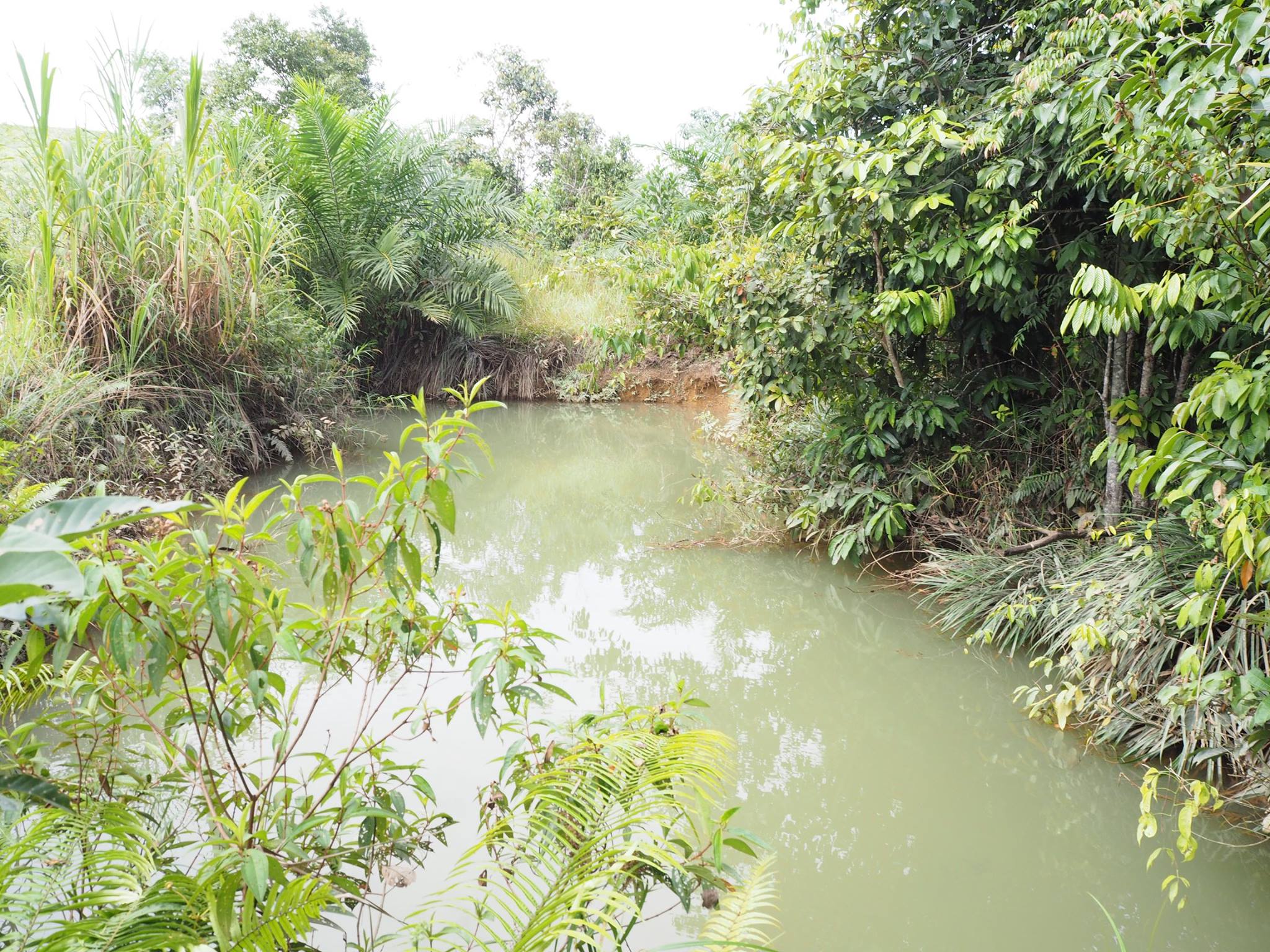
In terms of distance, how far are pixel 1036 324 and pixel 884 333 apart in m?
0.71

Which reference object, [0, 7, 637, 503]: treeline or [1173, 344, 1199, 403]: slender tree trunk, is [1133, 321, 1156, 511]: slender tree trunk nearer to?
[1173, 344, 1199, 403]: slender tree trunk

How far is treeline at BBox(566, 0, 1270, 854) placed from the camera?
2.24 metres

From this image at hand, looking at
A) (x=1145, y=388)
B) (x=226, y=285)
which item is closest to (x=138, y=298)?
(x=226, y=285)

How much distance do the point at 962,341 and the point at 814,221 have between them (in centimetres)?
99

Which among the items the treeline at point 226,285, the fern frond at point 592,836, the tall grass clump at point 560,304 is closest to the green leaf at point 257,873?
the fern frond at point 592,836

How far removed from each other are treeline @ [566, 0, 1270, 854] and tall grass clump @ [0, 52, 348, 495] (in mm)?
2854

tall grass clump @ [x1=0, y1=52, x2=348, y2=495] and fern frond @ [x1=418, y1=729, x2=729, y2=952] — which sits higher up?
tall grass clump @ [x1=0, y1=52, x2=348, y2=495]

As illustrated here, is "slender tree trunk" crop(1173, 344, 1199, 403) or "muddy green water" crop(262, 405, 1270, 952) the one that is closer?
"muddy green water" crop(262, 405, 1270, 952)

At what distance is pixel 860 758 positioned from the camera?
8.61 ft

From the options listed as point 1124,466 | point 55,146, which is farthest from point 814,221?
point 55,146

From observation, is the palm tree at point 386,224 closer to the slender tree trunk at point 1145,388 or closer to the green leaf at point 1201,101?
the slender tree trunk at point 1145,388

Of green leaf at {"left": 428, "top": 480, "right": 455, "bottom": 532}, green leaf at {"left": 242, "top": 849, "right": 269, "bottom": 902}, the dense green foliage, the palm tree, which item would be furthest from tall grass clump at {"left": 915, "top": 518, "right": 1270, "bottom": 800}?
the palm tree

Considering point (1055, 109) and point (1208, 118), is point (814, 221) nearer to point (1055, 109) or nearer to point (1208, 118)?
point (1055, 109)

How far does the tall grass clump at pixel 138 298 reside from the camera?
420 cm
